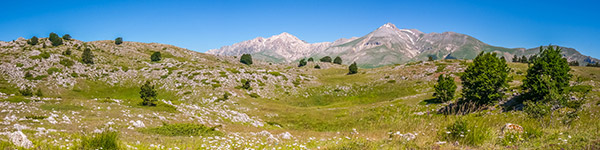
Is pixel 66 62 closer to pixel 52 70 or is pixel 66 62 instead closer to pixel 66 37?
pixel 52 70

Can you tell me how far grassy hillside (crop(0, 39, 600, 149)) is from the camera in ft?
35.7

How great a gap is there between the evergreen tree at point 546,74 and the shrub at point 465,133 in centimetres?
3239

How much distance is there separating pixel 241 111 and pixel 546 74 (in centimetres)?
4440

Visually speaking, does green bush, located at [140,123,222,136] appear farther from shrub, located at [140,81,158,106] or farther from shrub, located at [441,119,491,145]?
shrub, located at [140,81,158,106]

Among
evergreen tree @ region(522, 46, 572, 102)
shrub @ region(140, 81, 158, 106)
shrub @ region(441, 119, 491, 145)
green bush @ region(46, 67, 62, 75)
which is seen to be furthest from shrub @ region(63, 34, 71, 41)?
evergreen tree @ region(522, 46, 572, 102)

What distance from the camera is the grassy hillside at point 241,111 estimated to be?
1088 centimetres

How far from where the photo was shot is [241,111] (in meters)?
47.8

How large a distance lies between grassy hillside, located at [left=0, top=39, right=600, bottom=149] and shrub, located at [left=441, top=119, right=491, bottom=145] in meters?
0.05

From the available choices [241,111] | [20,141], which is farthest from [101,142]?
[241,111]

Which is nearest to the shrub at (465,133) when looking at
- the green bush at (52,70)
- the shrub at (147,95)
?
the shrub at (147,95)

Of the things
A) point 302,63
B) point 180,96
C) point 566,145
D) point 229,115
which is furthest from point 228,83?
point 302,63

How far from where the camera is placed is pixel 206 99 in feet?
187

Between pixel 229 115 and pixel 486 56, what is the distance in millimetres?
39973

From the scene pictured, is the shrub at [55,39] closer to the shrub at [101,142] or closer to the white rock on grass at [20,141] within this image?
the white rock on grass at [20,141]
